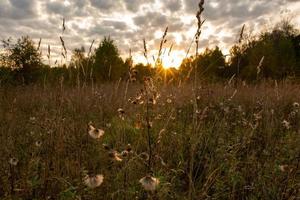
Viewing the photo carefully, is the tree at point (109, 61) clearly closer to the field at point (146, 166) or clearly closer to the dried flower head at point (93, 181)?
the field at point (146, 166)

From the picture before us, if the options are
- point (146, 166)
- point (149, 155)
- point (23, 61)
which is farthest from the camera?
point (23, 61)

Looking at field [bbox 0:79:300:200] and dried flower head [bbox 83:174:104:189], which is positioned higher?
dried flower head [bbox 83:174:104:189]

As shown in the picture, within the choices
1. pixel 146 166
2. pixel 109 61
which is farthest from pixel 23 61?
pixel 146 166

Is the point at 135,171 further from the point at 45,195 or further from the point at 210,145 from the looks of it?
the point at 210,145

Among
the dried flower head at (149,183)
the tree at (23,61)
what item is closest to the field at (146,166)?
the dried flower head at (149,183)

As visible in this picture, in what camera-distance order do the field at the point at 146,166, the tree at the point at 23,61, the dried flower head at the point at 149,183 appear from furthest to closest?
the tree at the point at 23,61 < the field at the point at 146,166 < the dried flower head at the point at 149,183

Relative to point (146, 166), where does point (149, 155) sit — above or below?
above

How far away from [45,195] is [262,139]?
2.76 m

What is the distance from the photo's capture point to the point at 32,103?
8711mm

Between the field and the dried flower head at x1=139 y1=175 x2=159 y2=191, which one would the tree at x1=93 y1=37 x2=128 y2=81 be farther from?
the dried flower head at x1=139 y1=175 x2=159 y2=191

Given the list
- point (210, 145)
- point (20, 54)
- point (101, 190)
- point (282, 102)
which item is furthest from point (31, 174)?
point (20, 54)

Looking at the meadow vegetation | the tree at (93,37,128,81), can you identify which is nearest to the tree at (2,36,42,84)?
the tree at (93,37,128,81)

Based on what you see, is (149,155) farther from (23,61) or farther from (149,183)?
(23,61)

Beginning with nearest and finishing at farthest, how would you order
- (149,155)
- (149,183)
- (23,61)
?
1. (149,183)
2. (149,155)
3. (23,61)
